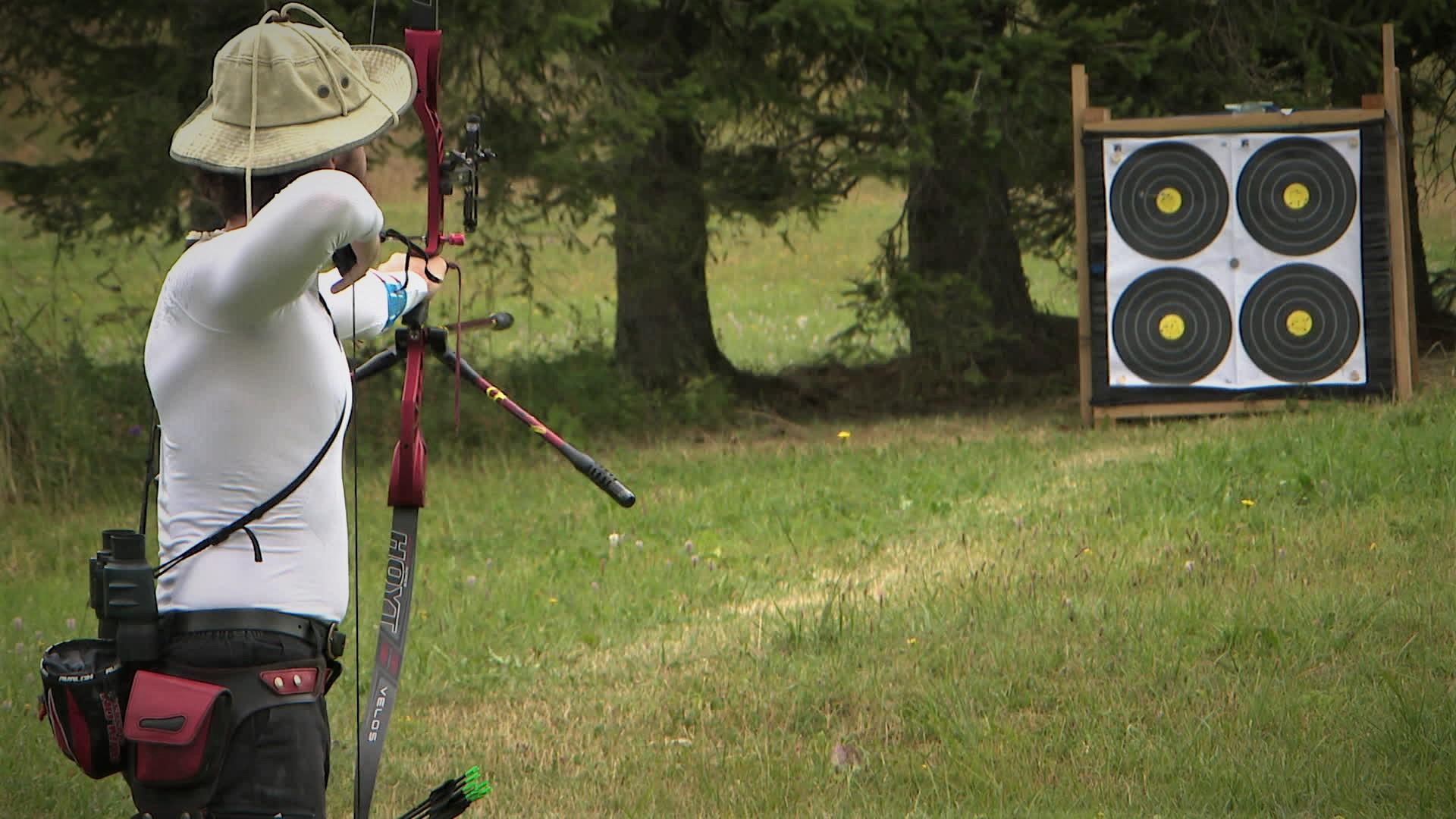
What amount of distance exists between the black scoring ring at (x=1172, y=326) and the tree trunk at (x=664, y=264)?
107 inches

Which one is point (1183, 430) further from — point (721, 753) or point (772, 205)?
point (721, 753)

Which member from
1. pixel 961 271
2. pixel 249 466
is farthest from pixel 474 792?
pixel 961 271

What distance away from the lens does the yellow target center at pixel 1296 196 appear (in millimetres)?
9109

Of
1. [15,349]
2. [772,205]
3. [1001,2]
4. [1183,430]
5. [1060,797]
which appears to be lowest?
[1060,797]

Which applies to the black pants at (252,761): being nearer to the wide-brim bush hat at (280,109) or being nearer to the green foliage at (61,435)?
the wide-brim bush hat at (280,109)

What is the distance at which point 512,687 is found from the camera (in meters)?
5.35

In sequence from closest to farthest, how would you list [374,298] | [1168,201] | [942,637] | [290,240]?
[290,240], [374,298], [942,637], [1168,201]

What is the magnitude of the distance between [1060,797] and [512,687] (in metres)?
1.97

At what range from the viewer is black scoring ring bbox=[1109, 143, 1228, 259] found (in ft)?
30.2

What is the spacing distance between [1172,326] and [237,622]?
740 cm

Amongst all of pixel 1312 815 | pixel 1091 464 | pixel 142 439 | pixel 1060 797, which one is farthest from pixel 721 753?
pixel 142 439

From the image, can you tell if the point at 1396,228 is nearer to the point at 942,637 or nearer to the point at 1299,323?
the point at 1299,323

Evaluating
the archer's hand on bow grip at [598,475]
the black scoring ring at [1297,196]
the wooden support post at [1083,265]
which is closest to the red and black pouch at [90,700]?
the archer's hand on bow grip at [598,475]

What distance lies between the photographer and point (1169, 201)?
9.23m
